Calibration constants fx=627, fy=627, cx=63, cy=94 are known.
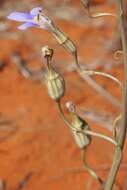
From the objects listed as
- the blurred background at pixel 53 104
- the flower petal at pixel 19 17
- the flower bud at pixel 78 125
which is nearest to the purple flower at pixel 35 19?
the flower petal at pixel 19 17

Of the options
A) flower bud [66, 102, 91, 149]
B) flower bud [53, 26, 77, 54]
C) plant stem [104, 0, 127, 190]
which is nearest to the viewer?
plant stem [104, 0, 127, 190]

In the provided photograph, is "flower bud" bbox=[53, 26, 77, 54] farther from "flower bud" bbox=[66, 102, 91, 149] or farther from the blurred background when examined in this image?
the blurred background

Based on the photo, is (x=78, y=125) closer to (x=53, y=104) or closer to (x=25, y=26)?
(x=25, y=26)

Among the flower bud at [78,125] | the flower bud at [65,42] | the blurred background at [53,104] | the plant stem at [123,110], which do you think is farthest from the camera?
the blurred background at [53,104]

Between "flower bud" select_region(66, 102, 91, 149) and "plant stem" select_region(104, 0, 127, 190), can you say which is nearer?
"plant stem" select_region(104, 0, 127, 190)

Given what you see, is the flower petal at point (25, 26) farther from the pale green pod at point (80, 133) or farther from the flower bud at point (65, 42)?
the pale green pod at point (80, 133)

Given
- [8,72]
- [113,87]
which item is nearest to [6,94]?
[8,72]

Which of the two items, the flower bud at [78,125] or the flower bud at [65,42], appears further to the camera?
the flower bud at [78,125]

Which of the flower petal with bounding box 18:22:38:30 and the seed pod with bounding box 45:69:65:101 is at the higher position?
the flower petal with bounding box 18:22:38:30

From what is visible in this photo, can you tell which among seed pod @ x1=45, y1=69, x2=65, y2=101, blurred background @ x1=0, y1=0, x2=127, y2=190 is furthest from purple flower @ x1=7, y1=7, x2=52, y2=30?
blurred background @ x1=0, y1=0, x2=127, y2=190

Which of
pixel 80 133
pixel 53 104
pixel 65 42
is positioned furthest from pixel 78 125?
pixel 53 104
